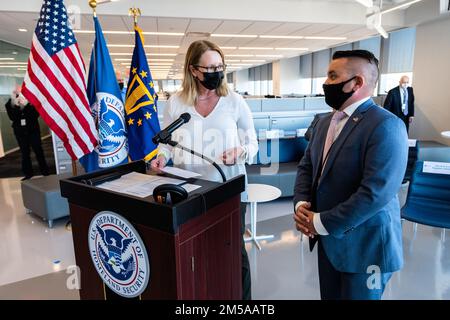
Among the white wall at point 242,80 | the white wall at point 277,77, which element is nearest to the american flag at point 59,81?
the white wall at point 277,77

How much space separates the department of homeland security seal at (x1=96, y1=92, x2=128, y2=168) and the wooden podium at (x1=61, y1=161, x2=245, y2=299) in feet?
5.27

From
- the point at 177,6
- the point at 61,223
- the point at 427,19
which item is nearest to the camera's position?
the point at 61,223

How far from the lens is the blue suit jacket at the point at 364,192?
3.58ft

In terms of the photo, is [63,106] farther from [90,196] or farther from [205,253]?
[205,253]

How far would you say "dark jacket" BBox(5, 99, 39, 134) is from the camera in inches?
210

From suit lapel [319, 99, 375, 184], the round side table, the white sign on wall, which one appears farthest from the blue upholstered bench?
the white sign on wall

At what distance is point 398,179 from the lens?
3.67ft

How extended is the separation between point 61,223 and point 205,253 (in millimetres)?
3398

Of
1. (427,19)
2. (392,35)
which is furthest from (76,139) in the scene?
(392,35)

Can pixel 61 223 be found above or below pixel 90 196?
below

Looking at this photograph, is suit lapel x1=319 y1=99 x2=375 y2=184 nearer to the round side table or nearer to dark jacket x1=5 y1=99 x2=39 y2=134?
the round side table

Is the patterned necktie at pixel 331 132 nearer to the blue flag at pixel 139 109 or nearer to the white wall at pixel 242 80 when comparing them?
the blue flag at pixel 139 109
